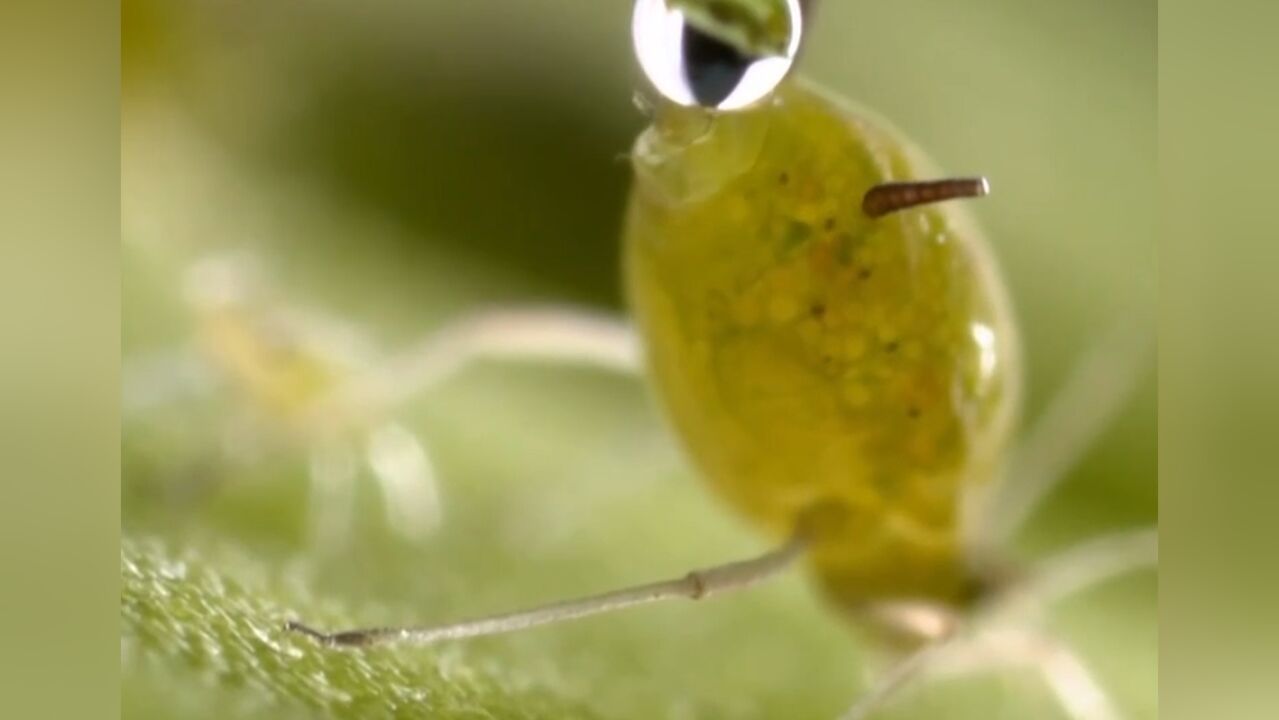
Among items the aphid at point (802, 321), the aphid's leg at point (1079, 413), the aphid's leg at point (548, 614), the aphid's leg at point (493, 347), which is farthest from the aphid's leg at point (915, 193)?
the aphid's leg at point (1079, 413)

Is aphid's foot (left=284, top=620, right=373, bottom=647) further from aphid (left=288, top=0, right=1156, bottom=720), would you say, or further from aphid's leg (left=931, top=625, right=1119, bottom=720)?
aphid's leg (left=931, top=625, right=1119, bottom=720)

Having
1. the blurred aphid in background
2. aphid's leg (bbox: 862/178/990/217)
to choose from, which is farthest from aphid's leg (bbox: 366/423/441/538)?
aphid's leg (bbox: 862/178/990/217)

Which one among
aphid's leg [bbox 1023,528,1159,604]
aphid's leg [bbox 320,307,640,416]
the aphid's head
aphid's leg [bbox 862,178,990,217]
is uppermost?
aphid's leg [bbox 320,307,640,416]

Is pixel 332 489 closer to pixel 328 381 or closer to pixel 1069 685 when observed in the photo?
pixel 328 381

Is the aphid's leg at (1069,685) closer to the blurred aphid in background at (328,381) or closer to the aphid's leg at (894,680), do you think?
the aphid's leg at (894,680)

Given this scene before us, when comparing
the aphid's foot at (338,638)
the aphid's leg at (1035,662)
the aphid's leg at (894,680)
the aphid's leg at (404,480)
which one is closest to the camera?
the aphid's foot at (338,638)

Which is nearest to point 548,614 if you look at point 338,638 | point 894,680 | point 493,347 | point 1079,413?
point 338,638
